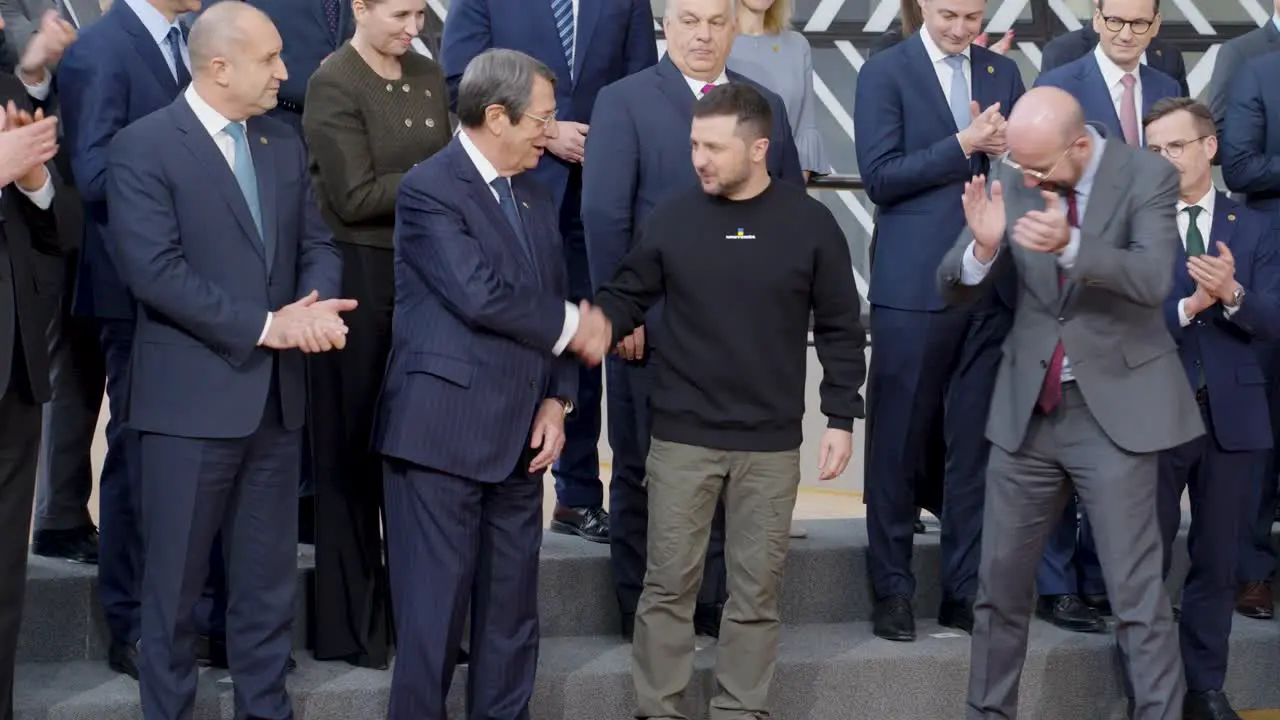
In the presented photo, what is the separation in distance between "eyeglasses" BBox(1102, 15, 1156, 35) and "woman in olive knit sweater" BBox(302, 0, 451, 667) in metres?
1.76

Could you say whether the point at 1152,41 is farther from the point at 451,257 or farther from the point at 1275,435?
the point at 451,257

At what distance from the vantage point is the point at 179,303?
3693 millimetres

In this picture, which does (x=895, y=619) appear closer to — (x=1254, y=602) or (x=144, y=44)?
(x=1254, y=602)

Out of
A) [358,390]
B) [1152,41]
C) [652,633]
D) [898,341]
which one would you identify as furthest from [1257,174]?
[358,390]

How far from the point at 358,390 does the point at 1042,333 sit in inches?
61.4

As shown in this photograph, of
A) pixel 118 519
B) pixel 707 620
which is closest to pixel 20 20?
pixel 118 519

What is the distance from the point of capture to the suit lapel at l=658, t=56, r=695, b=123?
4395mm

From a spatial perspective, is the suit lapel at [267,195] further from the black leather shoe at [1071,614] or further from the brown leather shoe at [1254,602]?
the brown leather shoe at [1254,602]

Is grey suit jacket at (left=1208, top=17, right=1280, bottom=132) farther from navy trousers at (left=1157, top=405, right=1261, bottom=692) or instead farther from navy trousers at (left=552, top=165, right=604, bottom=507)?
navy trousers at (left=552, top=165, right=604, bottom=507)

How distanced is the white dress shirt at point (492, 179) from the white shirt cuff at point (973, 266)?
88cm

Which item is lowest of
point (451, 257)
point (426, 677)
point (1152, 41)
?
point (426, 677)

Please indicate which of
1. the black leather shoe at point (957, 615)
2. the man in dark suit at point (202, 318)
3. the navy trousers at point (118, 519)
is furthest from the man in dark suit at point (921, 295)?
the navy trousers at point (118, 519)

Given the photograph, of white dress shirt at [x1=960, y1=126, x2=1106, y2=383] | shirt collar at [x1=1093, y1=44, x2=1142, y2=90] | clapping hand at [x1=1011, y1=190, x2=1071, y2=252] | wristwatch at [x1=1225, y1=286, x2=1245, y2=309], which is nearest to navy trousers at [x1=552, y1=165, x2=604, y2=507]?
white dress shirt at [x1=960, y1=126, x2=1106, y2=383]

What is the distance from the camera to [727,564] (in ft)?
13.7
